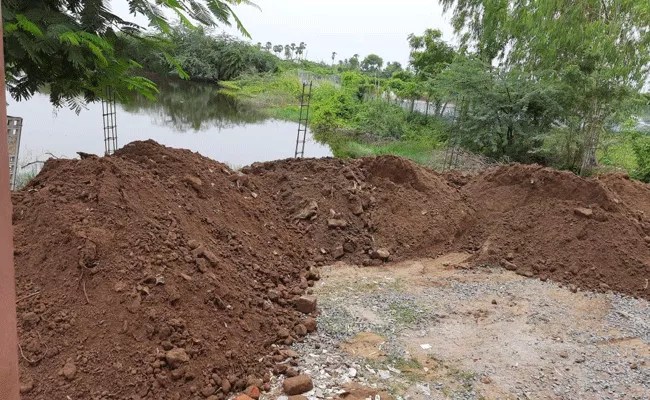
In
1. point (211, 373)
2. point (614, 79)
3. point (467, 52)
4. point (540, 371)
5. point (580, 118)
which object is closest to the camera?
point (211, 373)

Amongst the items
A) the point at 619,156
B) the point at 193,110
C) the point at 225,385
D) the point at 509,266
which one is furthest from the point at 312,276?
the point at 193,110

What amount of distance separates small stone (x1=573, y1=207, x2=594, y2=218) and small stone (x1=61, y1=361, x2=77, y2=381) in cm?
633

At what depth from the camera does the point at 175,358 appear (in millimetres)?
3246

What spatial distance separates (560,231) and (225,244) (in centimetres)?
454

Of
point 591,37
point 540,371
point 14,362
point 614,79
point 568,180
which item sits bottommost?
point 540,371

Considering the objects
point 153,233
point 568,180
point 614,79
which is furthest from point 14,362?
point 614,79

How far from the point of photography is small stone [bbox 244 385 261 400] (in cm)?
331

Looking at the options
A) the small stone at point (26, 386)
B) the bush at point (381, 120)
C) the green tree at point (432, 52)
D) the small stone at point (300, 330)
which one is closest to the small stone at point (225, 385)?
the small stone at point (300, 330)

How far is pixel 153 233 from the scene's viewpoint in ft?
13.6

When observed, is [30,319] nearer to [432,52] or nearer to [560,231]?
[560,231]

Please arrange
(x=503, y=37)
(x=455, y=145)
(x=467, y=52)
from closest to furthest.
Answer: (x=455, y=145)
(x=503, y=37)
(x=467, y=52)

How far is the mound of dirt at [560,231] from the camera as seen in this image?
5973 millimetres

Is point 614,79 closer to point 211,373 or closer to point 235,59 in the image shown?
point 211,373

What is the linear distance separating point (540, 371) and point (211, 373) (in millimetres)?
2653
